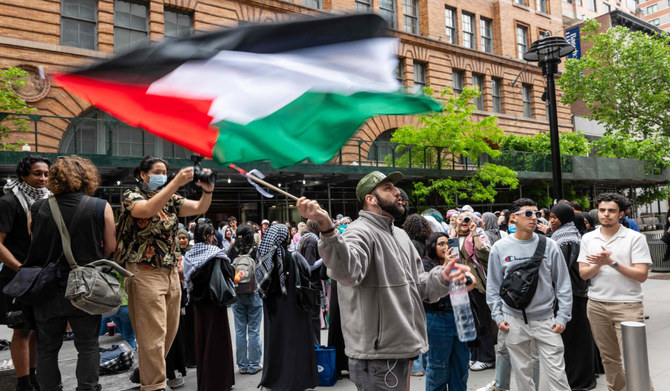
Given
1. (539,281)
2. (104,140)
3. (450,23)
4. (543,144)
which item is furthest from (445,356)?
(450,23)

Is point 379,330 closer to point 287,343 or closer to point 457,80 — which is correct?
point 287,343

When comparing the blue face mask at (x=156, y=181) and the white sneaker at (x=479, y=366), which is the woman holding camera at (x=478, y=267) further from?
the blue face mask at (x=156, y=181)

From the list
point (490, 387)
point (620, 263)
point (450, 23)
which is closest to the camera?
point (620, 263)

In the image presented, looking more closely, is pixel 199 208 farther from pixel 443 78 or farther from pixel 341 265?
pixel 443 78

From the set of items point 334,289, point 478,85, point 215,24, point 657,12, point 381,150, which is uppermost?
point 657,12

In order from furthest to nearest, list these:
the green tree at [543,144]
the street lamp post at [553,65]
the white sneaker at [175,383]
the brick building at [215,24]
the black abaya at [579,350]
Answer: the green tree at [543,144], the brick building at [215,24], the street lamp post at [553,65], the white sneaker at [175,383], the black abaya at [579,350]

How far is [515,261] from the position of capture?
14.6 feet

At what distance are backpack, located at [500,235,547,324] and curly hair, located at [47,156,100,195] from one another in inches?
148

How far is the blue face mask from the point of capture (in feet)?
13.4

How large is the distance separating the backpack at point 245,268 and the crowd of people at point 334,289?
Result: 0.02m

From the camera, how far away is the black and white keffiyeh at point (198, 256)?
530cm

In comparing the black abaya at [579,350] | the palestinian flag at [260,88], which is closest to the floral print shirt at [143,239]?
the palestinian flag at [260,88]

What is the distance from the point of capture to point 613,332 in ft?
14.7

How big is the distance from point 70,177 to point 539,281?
4.17m
